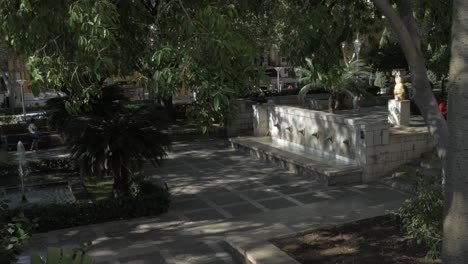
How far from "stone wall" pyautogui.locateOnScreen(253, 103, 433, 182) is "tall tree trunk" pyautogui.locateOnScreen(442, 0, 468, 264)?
297 inches

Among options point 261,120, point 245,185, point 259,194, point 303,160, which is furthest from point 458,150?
point 261,120

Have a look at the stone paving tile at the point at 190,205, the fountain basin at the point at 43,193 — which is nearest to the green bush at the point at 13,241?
the stone paving tile at the point at 190,205

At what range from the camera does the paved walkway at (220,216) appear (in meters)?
8.39

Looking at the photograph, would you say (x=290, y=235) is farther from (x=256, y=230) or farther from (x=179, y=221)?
(x=179, y=221)

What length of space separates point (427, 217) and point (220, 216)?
4.54 m

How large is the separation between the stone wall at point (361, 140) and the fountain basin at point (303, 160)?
190 millimetres

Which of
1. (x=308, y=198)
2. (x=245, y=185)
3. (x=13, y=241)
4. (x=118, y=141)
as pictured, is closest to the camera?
(x=13, y=241)

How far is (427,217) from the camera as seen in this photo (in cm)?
654

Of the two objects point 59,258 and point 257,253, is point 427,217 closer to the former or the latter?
point 257,253

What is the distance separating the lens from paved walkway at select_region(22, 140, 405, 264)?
8.39 m

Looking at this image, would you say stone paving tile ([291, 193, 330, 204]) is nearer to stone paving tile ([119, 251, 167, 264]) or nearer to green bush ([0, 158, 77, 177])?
stone paving tile ([119, 251, 167, 264])

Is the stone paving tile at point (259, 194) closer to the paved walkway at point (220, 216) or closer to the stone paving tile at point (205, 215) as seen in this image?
the paved walkway at point (220, 216)

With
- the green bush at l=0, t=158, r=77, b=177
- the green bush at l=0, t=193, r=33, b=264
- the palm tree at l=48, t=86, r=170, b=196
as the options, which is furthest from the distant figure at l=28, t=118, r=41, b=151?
the green bush at l=0, t=193, r=33, b=264

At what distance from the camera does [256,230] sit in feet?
29.4
